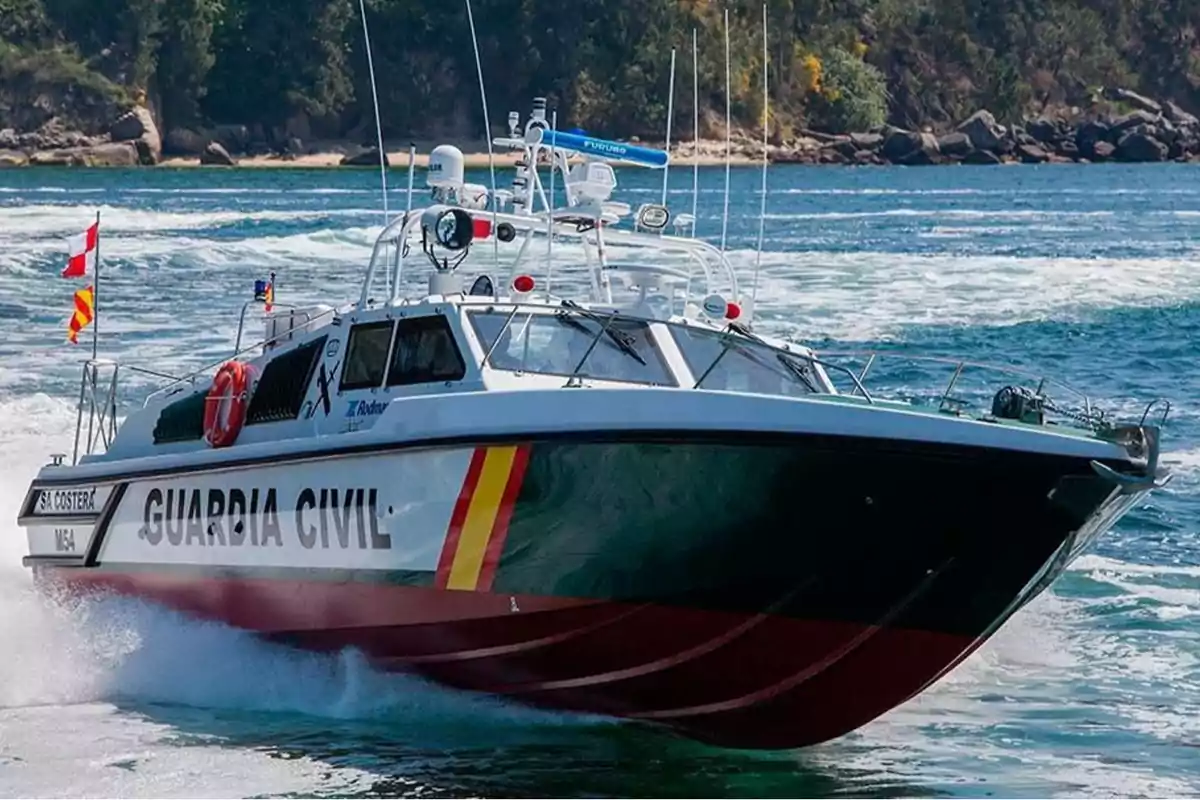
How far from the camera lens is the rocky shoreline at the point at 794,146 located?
118 meters

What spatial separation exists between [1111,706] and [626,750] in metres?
3.05

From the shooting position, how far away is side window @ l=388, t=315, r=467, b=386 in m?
12.2

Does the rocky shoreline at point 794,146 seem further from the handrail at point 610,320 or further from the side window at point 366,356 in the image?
the handrail at point 610,320

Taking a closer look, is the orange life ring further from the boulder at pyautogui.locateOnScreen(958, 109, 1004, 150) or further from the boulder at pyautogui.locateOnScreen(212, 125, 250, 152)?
the boulder at pyautogui.locateOnScreen(958, 109, 1004, 150)

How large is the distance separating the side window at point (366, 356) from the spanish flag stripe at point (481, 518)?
1.16 m

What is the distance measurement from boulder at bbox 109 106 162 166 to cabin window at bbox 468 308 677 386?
109 meters

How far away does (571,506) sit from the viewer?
1147cm

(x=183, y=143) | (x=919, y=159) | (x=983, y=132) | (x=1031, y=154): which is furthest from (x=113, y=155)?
(x=1031, y=154)

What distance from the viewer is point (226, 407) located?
43.6 feet

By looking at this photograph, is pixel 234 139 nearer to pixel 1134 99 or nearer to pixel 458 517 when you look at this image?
pixel 1134 99

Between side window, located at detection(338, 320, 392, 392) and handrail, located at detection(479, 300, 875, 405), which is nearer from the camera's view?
handrail, located at detection(479, 300, 875, 405)

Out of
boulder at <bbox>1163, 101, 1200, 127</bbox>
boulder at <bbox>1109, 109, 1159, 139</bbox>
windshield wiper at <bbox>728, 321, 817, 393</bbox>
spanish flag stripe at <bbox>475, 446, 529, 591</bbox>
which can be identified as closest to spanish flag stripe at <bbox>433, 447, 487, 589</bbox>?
spanish flag stripe at <bbox>475, 446, 529, 591</bbox>

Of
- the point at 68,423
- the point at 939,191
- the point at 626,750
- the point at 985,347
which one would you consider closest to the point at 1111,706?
the point at 626,750

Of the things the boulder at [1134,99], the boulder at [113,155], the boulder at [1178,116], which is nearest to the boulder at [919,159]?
the boulder at [1178,116]
